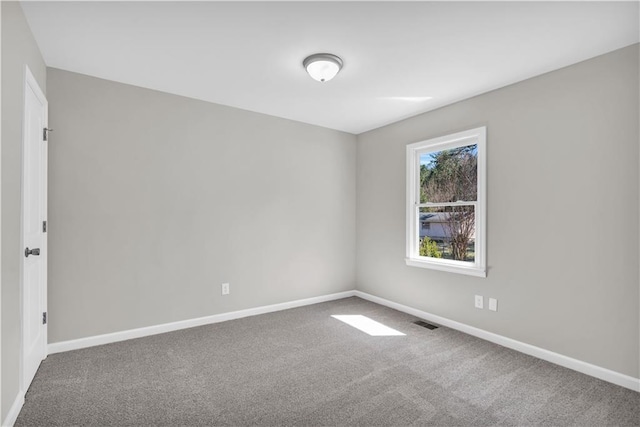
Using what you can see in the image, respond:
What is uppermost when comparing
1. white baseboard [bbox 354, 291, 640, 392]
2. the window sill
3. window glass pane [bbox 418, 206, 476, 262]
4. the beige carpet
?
window glass pane [bbox 418, 206, 476, 262]

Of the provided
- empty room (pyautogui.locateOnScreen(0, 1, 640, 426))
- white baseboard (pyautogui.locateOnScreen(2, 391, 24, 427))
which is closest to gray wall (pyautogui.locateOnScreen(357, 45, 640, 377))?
empty room (pyautogui.locateOnScreen(0, 1, 640, 426))

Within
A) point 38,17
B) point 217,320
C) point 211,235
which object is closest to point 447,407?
point 217,320

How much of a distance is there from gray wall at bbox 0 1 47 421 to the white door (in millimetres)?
121

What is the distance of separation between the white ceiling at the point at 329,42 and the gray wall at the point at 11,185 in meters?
0.28

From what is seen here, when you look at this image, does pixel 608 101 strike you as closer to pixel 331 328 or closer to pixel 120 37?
pixel 331 328

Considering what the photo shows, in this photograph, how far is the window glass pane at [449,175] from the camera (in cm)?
350

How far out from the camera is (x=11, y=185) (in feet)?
6.23

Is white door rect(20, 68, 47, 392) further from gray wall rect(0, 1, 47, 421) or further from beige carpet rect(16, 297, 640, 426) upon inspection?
beige carpet rect(16, 297, 640, 426)

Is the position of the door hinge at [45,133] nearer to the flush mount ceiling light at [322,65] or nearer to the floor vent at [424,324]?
the flush mount ceiling light at [322,65]

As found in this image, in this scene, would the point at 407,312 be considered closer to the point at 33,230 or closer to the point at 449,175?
the point at 449,175

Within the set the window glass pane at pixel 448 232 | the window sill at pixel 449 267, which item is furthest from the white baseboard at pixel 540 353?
the window glass pane at pixel 448 232

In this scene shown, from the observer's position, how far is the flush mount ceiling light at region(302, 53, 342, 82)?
2575 millimetres

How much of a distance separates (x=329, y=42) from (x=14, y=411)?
3.09 meters

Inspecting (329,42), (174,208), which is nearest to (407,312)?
(174,208)
